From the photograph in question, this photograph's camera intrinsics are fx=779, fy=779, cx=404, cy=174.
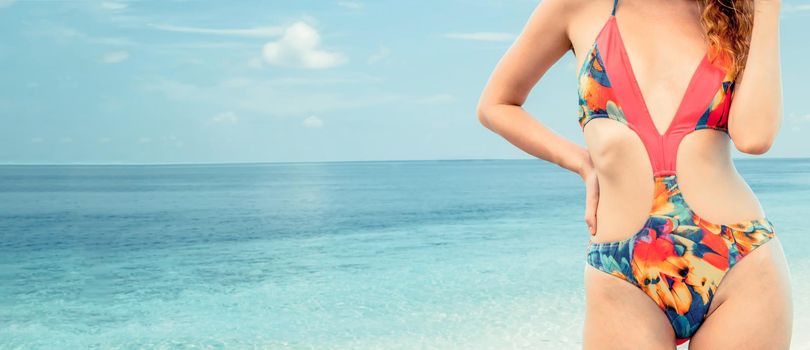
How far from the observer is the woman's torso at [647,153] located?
1.69m

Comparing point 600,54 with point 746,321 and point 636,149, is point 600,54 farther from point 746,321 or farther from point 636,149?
point 746,321

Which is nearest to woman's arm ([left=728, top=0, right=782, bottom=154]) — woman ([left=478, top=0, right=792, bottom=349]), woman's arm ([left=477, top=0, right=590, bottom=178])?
woman ([left=478, top=0, right=792, bottom=349])

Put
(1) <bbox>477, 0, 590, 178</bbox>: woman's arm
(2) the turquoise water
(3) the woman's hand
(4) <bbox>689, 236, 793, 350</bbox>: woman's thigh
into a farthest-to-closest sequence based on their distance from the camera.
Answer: (2) the turquoise water
(1) <bbox>477, 0, 590, 178</bbox>: woman's arm
(3) the woman's hand
(4) <bbox>689, 236, 793, 350</bbox>: woman's thigh

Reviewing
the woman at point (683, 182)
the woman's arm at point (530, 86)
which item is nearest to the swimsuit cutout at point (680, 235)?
the woman at point (683, 182)

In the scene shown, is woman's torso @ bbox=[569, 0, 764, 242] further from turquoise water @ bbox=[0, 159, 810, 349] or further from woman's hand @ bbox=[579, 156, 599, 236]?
turquoise water @ bbox=[0, 159, 810, 349]

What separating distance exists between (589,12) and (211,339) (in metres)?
12.7

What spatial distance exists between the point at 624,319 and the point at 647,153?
367mm

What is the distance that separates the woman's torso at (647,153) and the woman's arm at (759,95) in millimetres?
63

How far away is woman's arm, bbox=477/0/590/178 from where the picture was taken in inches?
75.9

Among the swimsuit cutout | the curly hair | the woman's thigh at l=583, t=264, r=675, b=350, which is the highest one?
the curly hair

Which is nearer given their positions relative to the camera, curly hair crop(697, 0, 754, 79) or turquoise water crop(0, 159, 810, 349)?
curly hair crop(697, 0, 754, 79)

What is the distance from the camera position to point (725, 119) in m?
1.72

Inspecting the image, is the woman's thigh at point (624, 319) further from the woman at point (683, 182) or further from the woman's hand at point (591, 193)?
the woman's hand at point (591, 193)

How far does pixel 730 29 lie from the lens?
1741 millimetres
